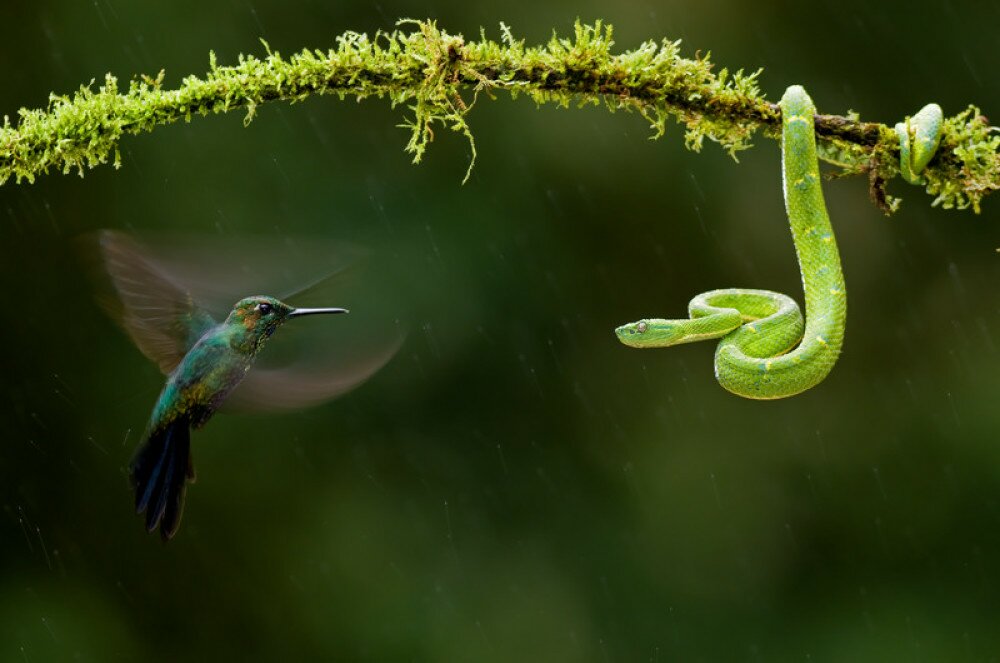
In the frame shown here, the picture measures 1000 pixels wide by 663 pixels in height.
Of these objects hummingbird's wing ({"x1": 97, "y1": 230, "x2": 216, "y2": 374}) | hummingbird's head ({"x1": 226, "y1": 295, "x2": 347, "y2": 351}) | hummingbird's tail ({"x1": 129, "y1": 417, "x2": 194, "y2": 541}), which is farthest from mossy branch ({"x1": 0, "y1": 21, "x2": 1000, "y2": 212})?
hummingbird's tail ({"x1": 129, "y1": 417, "x2": 194, "y2": 541})

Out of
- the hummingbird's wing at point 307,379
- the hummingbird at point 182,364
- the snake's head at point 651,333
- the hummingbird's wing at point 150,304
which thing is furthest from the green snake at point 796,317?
the hummingbird's wing at point 150,304

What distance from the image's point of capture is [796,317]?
1835 millimetres

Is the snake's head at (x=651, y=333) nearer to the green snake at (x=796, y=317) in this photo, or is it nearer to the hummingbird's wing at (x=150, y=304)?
the green snake at (x=796, y=317)

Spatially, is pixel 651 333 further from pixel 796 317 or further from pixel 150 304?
pixel 150 304

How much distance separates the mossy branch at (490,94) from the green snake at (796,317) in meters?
0.04

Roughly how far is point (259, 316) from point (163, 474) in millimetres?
291

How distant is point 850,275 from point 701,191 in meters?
0.80

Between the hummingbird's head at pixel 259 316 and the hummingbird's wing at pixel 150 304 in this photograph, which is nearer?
the hummingbird's wing at pixel 150 304

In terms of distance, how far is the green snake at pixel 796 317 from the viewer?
1.71m

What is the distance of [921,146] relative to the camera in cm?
170

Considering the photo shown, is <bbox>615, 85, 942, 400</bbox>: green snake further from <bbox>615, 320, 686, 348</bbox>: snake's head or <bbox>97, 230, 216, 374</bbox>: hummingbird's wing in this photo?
<bbox>97, 230, 216, 374</bbox>: hummingbird's wing

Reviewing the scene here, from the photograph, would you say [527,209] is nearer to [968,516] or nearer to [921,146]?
[968,516]

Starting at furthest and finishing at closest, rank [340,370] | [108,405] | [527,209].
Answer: [527,209] → [108,405] → [340,370]

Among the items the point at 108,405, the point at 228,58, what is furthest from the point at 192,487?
the point at 228,58
